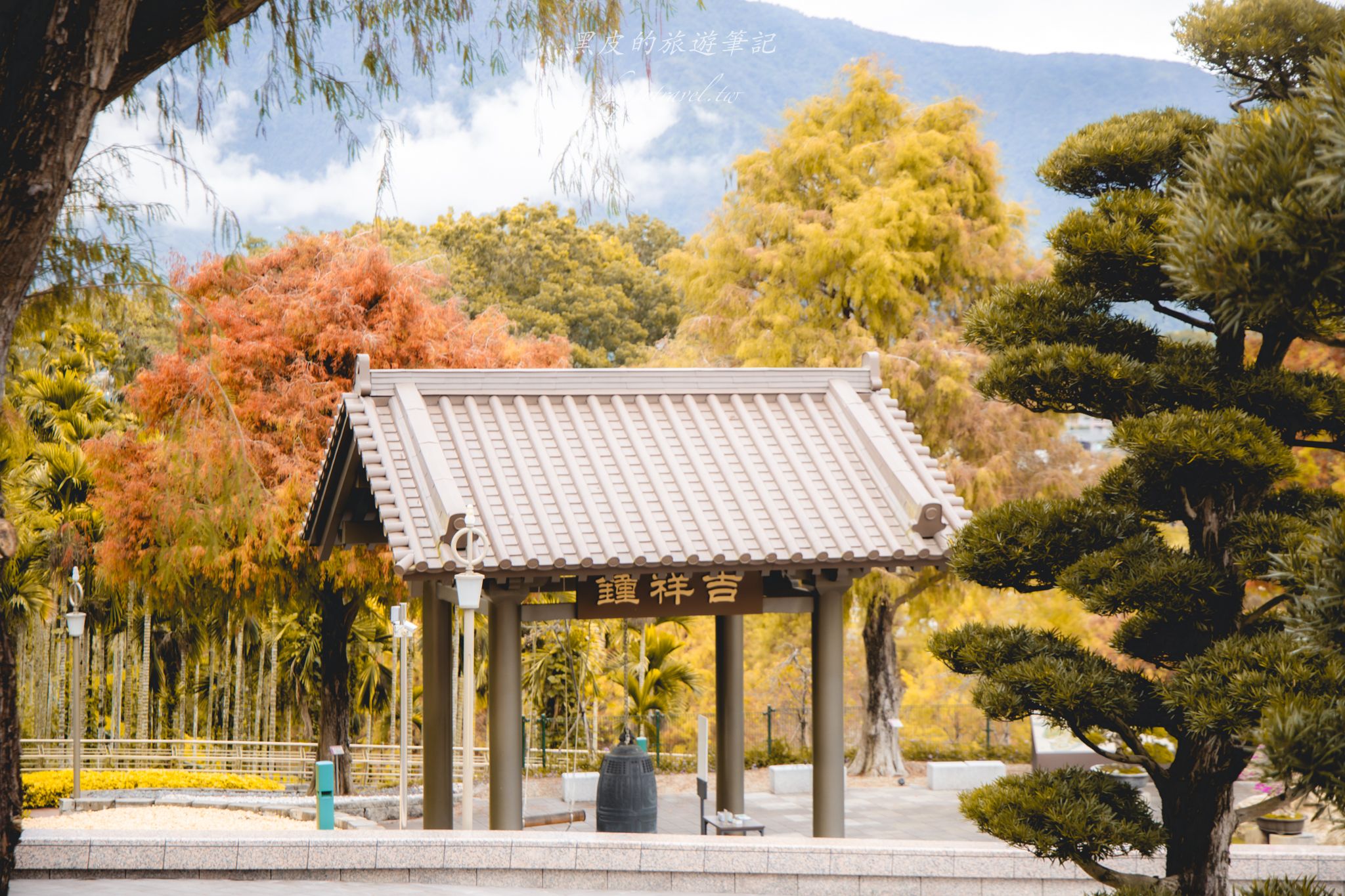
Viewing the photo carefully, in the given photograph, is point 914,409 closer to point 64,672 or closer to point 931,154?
point 931,154

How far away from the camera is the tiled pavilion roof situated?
7617 mm

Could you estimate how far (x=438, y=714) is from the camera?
29.9 feet

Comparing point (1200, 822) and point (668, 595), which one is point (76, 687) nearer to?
point (668, 595)

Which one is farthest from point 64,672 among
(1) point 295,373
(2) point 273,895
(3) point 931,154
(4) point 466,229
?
(4) point 466,229

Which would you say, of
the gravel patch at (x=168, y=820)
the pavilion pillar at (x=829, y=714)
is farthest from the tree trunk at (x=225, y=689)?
the pavilion pillar at (x=829, y=714)

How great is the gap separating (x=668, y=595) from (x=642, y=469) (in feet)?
2.95

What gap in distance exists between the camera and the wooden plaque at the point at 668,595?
8.09 m

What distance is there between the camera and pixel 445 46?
233 inches

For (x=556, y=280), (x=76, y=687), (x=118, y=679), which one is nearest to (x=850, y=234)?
(x=76, y=687)

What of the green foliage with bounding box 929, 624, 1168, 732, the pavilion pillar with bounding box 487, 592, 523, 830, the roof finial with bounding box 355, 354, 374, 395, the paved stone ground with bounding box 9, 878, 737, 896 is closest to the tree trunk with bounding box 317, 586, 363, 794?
the roof finial with bounding box 355, 354, 374, 395

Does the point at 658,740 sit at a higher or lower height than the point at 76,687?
lower

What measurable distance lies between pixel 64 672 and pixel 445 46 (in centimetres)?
1566

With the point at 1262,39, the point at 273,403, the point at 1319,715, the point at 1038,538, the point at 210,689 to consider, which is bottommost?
the point at 210,689

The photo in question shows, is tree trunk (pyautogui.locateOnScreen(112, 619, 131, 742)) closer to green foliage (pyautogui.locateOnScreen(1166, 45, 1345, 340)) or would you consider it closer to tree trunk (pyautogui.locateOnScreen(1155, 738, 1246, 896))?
tree trunk (pyautogui.locateOnScreen(1155, 738, 1246, 896))
